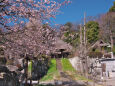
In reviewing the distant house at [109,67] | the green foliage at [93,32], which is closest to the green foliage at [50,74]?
the distant house at [109,67]

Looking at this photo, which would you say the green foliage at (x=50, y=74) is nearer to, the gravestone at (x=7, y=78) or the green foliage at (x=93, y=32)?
the gravestone at (x=7, y=78)

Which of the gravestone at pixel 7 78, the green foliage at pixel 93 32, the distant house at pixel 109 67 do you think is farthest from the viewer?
the green foliage at pixel 93 32

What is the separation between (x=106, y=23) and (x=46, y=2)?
3686cm

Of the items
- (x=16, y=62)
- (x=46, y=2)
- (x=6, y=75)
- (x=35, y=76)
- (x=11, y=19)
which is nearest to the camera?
(x=11, y=19)

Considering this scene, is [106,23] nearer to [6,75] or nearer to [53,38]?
[53,38]

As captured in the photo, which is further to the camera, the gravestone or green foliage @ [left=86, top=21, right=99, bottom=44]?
green foliage @ [left=86, top=21, right=99, bottom=44]

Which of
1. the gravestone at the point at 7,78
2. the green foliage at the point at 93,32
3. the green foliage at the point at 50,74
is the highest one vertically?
the green foliage at the point at 93,32

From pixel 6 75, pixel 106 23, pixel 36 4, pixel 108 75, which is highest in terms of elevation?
pixel 106 23

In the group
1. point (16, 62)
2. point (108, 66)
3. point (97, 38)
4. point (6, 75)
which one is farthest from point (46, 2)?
point (97, 38)

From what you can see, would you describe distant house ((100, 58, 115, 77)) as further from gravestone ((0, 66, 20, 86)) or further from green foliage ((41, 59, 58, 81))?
gravestone ((0, 66, 20, 86))

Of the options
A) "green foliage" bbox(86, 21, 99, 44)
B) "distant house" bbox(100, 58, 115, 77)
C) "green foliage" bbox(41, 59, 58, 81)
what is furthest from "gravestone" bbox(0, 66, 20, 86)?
"green foliage" bbox(86, 21, 99, 44)

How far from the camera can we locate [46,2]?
642cm

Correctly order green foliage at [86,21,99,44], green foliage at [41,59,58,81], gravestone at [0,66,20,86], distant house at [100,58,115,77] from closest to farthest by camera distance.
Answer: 1. gravestone at [0,66,20,86]
2. green foliage at [41,59,58,81]
3. distant house at [100,58,115,77]
4. green foliage at [86,21,99,44]

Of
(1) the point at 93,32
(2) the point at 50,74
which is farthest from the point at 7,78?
(1) the point at 93,32
